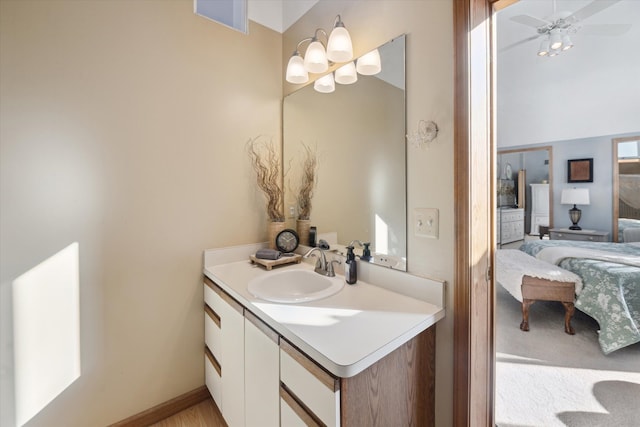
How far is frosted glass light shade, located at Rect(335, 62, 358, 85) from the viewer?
4.93 feet

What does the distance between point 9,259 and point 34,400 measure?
2.18 feet

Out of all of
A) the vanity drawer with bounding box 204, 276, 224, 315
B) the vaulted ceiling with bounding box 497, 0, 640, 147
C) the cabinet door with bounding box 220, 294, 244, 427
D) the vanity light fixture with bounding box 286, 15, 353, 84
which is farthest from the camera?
the vaulted ceiling with bounding box 497, 0, 640, 147

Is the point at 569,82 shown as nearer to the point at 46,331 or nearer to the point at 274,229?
the point at 274,229

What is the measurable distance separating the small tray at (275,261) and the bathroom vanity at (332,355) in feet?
0.58

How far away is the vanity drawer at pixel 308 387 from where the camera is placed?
761 mm

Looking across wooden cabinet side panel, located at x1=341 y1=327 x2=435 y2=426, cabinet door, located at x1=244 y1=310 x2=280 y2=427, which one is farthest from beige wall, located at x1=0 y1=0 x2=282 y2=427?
wooden cabinet side panel, located at x1=341 y1=327 x2=435 y2=426

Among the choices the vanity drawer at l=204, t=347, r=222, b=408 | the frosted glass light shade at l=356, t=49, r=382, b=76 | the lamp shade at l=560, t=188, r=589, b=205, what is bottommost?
the vanity drawer at l=204, t=347, r=222, b=408

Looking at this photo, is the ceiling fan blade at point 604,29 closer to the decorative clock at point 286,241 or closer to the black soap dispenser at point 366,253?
the black soap dispenser at point 366,253

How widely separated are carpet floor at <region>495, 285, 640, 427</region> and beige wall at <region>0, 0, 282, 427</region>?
207cm

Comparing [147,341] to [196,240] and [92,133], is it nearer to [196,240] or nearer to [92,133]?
[196,240]

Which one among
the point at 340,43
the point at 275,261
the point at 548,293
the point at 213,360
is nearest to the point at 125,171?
the point at 275,261

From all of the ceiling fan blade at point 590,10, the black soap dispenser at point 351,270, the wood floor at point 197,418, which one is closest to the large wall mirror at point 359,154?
the black soap dispenser at point 351,270

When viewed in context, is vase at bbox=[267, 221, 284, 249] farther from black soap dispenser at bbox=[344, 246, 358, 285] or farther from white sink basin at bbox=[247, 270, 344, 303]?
black soap dispenser at bbox=[344, 246, 358, 285]

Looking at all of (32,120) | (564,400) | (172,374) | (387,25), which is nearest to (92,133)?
(32,120)
